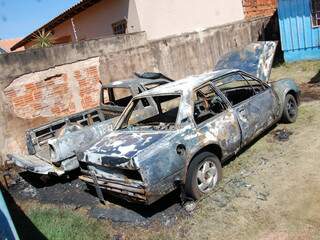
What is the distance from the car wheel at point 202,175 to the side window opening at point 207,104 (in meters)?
0.66

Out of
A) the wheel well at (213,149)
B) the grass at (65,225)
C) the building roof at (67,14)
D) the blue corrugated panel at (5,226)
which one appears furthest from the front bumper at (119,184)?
the building roof at (67,14)

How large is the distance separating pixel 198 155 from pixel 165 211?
0.91 meters

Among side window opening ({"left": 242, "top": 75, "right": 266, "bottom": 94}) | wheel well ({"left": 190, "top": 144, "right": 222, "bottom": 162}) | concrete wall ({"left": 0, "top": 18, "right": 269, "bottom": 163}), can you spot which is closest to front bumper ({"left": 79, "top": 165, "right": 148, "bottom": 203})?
wheel well ({"left": 190, "top": 144, "right": 222, "bottom": 162})

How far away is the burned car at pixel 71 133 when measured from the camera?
705cm

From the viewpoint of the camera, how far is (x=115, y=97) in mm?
8984

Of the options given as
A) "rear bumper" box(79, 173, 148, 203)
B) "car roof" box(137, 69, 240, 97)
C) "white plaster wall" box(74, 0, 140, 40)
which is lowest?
"rear bumper" box(79, 173, 148, 203)

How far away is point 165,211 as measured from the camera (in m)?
5.47

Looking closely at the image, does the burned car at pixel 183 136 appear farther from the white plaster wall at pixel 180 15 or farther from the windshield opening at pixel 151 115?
the white plaster wall at pixel 180 15

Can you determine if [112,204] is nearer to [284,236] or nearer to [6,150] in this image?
[284,236]

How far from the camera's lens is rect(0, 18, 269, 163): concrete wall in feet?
32.2

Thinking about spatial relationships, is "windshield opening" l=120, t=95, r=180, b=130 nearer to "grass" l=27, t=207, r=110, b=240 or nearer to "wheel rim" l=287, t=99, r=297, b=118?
"grass" l=27, t=207, r=110, b=240

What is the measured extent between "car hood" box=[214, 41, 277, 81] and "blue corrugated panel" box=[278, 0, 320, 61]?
6.31 m

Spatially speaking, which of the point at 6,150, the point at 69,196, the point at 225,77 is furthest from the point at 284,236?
the point at 6,150

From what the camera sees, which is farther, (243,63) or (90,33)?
(90,33)
